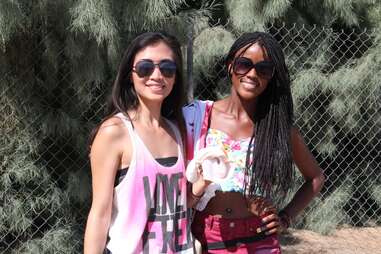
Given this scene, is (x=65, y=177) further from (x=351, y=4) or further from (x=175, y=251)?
(x=351, y=4)

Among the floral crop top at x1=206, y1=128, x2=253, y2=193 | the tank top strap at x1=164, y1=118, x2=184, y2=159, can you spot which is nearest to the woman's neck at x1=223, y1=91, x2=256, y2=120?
the floral crop top at x1=206, y1=128, x2=253, y2=193

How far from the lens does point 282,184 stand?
1852 mm

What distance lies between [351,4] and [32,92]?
2922 mm

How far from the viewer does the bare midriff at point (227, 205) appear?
1.73 m

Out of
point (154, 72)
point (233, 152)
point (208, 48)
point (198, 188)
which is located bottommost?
point (198, 188)

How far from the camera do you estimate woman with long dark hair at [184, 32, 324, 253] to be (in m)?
1.72

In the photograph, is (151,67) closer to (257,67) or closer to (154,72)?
Result: (154,72)

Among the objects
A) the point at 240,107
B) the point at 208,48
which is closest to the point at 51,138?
the point at 208,48

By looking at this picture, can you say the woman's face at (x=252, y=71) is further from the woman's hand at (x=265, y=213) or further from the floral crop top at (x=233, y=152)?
the woman's hand at (x=265, y=213)

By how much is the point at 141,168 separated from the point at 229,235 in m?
0.40

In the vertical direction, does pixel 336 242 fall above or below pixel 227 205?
below

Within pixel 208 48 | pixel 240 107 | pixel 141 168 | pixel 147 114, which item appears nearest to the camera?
pixel 141 168

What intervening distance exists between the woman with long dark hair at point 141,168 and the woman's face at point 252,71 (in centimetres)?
23

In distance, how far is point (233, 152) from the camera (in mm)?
1744
